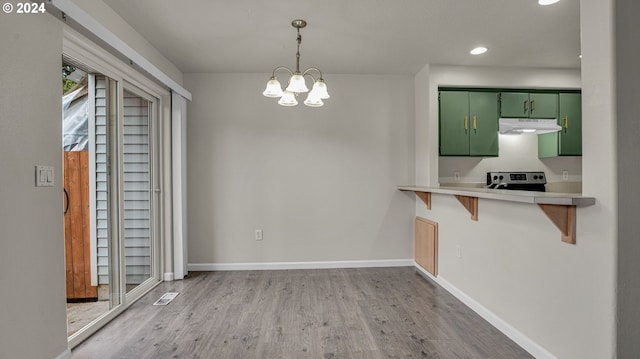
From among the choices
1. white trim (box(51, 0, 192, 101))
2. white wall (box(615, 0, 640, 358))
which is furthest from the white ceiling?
white wall (box(615, 0, 640, 358))

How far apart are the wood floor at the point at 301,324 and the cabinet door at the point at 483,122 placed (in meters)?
1.70

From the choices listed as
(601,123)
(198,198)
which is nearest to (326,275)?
(198,198)

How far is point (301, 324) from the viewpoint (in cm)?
240

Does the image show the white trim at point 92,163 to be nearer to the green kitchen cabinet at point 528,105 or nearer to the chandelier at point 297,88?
the chandelier at point 297,88

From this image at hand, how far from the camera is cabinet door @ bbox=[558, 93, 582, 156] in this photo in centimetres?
373

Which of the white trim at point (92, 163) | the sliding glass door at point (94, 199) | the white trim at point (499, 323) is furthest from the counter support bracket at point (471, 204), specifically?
the white trim at point (92, 163)

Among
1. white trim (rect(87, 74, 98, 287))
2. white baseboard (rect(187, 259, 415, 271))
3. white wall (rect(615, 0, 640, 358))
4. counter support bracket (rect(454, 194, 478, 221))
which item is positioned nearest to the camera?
white wall (rect(615, 0, 640, 358))

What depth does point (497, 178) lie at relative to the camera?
3.75 meters

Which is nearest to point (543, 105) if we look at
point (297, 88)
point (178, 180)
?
point (297, 88)

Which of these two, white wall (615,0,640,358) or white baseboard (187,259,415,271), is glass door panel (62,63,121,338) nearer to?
white baseboard (187,259,415,271)

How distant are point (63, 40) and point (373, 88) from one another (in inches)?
119

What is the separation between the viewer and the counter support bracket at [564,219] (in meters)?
1.66

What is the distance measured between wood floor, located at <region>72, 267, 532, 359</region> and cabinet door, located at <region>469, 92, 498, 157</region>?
1696mm

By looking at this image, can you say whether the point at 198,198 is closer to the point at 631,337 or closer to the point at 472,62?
the point at 472,62
